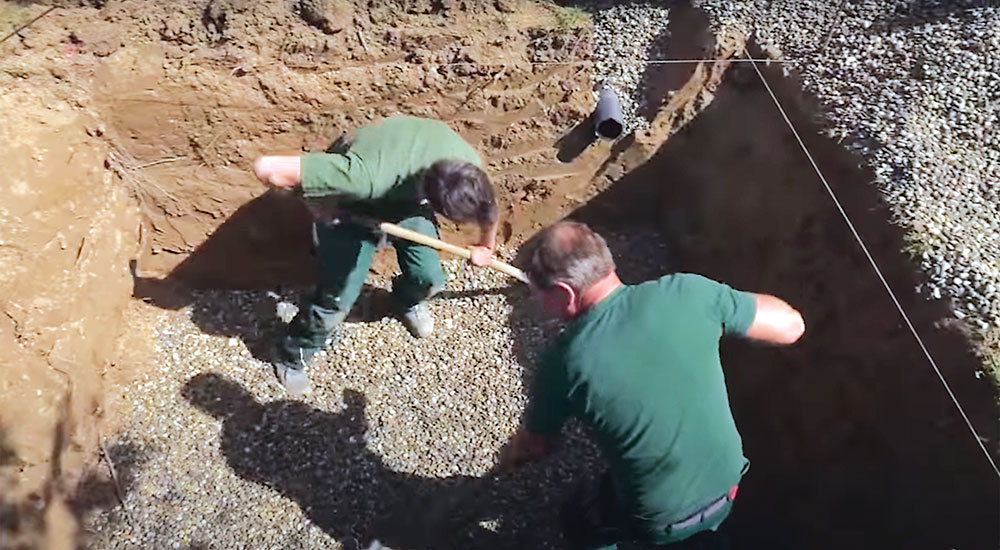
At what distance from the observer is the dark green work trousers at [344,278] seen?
15.4ft

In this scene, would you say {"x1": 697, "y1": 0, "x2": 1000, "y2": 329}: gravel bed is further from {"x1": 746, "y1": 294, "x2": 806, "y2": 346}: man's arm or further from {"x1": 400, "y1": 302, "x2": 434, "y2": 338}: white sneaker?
{"x1": 400, "y1": 302, "x2": 434, "y2": 338}: white sneaker

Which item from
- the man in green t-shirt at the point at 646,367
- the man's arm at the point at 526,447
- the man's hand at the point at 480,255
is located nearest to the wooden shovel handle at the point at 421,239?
the man's hand at the point at 480,255

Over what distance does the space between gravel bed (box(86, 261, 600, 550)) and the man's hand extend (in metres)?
1.17

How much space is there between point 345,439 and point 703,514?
242 centimetres

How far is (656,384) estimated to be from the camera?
10.1ft

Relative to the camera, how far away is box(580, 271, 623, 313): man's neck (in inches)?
123

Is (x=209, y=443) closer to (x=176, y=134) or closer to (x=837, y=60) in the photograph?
(x=176, y=134)

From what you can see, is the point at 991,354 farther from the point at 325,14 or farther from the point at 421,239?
the point at 325,14

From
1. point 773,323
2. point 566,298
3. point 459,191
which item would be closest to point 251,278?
Answer: point 459,191

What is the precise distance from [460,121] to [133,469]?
295 cm

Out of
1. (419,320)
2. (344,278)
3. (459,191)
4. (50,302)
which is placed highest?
(459,191)

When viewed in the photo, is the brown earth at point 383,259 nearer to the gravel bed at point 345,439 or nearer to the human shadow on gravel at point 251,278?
the human shadow on gravel at point 251,278

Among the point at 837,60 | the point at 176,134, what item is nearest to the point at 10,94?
the point at 176,134

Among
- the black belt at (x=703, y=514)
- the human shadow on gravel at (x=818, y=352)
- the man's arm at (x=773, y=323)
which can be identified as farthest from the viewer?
the human shadow on gravel at (x=818, y=352)
